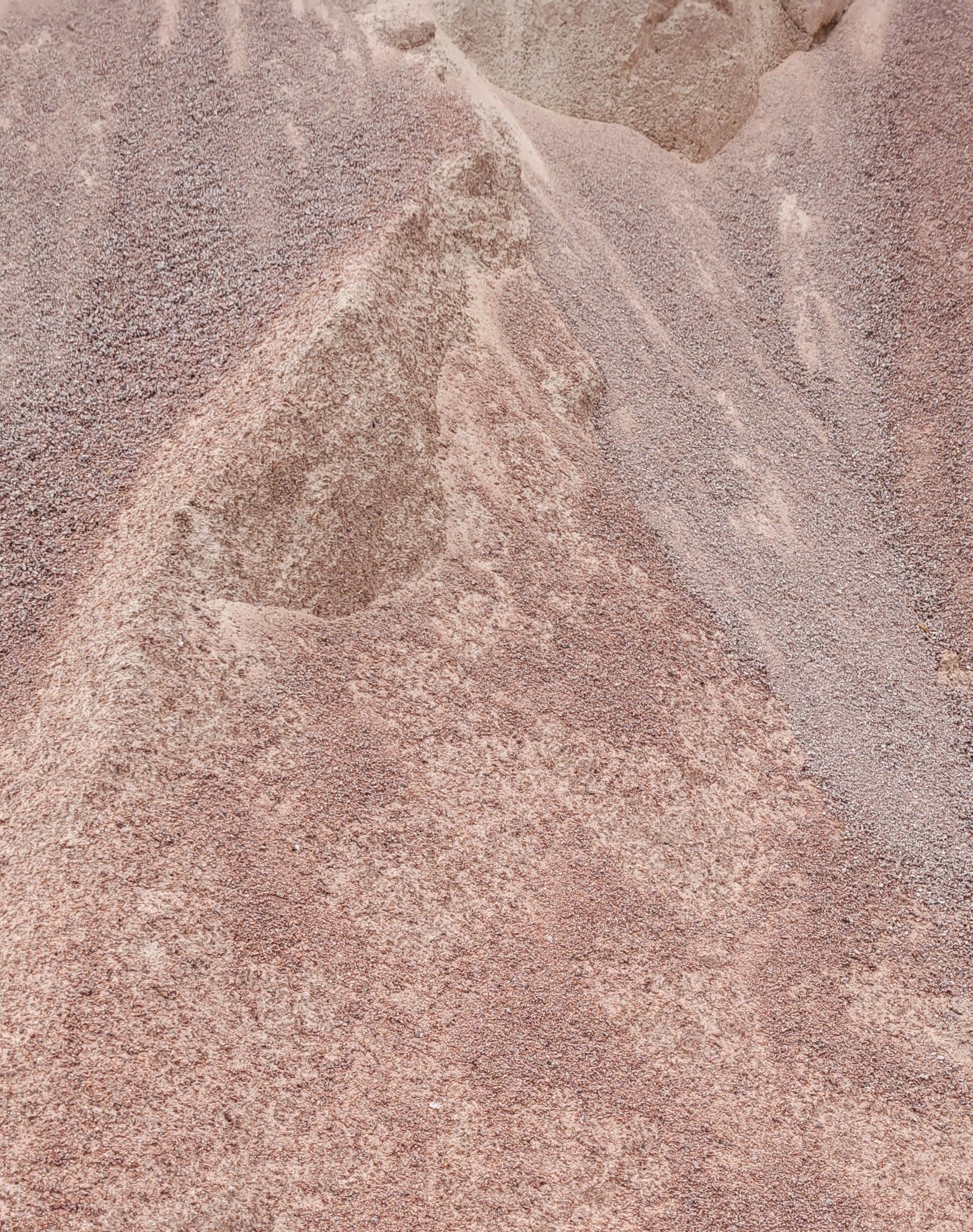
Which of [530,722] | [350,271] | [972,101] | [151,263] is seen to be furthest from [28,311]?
[972,101]

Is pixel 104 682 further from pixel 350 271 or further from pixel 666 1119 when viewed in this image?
pixel 666 1119

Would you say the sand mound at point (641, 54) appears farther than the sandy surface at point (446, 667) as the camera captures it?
Yes

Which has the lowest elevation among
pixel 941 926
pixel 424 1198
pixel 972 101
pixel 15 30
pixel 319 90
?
pixel 941 926

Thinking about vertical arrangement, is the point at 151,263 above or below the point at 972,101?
above

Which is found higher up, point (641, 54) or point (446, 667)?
point (641, 54)

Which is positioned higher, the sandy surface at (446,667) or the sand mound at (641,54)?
the sand mound at (641,54)
